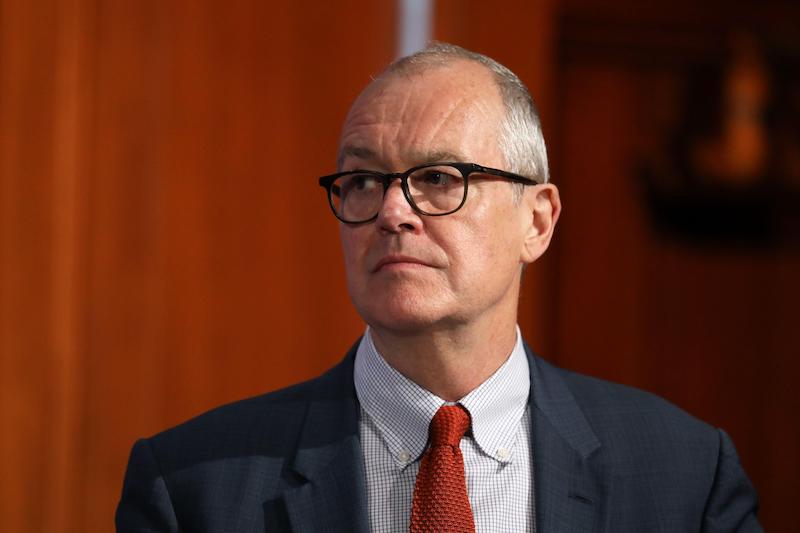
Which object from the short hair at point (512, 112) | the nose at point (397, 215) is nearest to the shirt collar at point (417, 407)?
the nose at point (397, 215)

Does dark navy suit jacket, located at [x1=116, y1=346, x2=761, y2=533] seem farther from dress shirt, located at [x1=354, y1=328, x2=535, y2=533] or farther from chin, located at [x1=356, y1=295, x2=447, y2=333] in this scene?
chin, located at [x1=356, y1=295, x2=447, y2=333]

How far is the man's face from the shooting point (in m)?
1.57

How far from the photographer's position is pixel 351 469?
5.17 ft

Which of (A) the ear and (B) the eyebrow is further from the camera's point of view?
(A) the ear

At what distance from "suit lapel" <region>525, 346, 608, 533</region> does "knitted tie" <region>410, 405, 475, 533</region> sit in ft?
0.41

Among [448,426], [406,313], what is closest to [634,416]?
[448,426]

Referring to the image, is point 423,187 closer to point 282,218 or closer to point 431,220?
point 431,220

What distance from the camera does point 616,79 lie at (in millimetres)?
3367

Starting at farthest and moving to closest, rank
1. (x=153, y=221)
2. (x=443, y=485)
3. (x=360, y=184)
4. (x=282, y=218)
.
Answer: (x=282, y=218)
(x=153, y=221)
(x=360, y=184)
(x=443, y=485)

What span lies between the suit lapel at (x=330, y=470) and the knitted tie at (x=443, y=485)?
83mm

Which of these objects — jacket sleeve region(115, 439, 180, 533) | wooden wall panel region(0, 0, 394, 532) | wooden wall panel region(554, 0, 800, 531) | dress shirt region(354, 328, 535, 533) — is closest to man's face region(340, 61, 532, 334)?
dress shirt region(354, 328, 535, 533)

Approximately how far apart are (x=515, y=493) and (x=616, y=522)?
158 mm

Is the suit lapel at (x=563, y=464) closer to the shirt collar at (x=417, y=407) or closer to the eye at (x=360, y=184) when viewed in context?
the shirt collar at (x=417, y=407)

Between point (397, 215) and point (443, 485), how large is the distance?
1.29 ft
